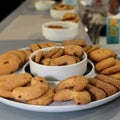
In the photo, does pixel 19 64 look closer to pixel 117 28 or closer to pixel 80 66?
pixel 80 66

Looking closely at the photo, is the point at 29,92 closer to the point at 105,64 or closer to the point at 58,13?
the point at 105,64

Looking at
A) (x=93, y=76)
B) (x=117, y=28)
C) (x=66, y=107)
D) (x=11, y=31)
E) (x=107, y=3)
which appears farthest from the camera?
(x=107, y=3)

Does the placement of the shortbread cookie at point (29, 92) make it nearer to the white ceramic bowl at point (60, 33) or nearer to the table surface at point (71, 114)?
the table surface at point (71, 114)

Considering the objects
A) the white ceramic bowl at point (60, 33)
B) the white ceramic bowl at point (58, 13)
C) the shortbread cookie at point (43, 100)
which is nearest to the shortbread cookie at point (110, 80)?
the shortbread cookie at point (43, 100)

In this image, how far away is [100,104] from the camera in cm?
48

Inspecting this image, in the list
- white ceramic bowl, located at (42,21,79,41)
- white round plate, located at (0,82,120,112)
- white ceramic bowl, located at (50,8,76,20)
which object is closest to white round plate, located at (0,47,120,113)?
white round plate, located at (0,82,120,112)

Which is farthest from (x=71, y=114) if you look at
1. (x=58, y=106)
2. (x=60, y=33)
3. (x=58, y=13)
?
(x=58, y=13)

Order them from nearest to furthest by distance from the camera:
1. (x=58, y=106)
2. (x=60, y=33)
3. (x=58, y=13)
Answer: (x=58, y=106) < (x=60, y=33) < (x=58, y=13)

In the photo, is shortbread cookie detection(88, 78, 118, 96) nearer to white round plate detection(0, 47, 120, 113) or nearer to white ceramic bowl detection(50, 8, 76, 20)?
white round plate detection(0, 47, 120, 113)

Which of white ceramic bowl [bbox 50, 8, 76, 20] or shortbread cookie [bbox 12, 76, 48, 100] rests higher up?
shortbread cookie [bbox 12, 76, 48, 100]

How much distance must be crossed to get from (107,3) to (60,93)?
65.4 inches

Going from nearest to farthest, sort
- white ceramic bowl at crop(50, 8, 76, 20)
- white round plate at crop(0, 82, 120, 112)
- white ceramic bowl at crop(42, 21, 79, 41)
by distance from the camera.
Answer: white round plate at crop(0, 82, 120, 112)
white ceramic bowl at crop(42, 21, 79, 41)
white ceramic bowl at crop(50, 8, 76, 20)

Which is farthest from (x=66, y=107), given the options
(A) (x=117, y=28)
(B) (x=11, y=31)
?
(A) (x=117, y=28)

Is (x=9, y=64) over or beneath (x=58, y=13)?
over
